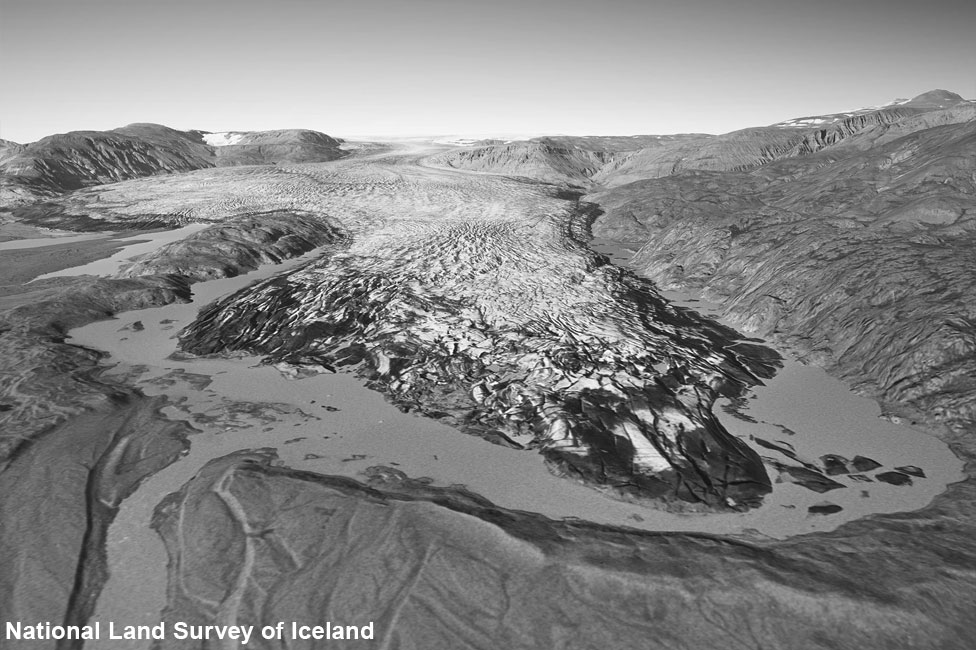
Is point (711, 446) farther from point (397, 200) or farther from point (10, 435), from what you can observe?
point (397, 200)

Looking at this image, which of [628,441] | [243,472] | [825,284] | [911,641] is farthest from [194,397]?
[825,284]

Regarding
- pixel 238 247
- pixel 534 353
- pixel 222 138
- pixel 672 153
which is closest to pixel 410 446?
pixel 534 353

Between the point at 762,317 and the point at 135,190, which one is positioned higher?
the point at 135,190

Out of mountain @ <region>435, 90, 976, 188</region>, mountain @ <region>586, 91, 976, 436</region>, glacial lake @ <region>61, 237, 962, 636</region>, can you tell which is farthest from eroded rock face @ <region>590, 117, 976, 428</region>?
mountain @ <region>435, 90, 976, 188</region>

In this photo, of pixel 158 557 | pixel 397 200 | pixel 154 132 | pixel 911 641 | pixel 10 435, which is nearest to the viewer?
pixel 911 641

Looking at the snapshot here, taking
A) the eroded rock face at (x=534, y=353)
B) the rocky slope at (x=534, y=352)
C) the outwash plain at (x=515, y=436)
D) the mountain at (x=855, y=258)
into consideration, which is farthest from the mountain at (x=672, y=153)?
the eroded rock face at (x=534, y=353)

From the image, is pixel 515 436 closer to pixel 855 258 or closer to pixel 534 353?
pixel 534 353

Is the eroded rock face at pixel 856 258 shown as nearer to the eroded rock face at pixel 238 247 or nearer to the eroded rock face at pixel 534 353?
the eroded rock face at pixel 534 353

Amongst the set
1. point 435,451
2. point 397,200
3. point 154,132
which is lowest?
point 435,451
